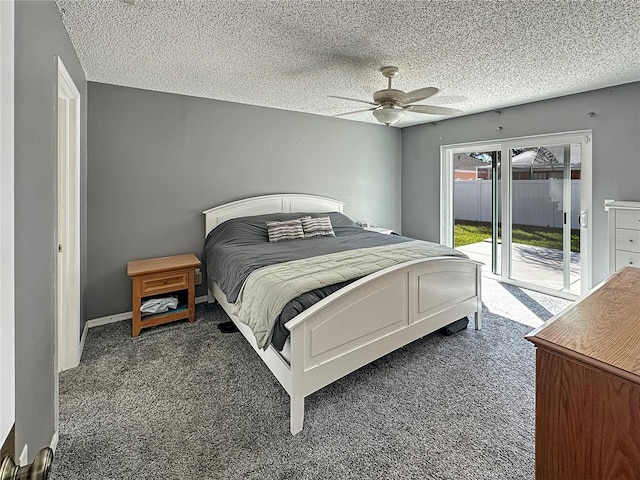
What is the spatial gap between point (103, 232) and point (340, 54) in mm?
2845

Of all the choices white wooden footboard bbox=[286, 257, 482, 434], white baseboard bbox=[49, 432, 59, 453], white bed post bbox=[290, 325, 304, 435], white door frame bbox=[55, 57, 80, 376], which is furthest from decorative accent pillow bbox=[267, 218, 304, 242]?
white baseboard bbox=[49, 432, 59, 453]

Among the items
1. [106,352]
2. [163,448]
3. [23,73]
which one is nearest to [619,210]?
[163,448]

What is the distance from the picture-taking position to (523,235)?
14.6 ft

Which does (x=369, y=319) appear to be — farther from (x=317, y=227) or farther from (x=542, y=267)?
(x=542, y=267)

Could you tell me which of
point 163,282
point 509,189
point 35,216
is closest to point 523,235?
point 509,189

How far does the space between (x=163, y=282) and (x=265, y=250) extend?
1.04 m

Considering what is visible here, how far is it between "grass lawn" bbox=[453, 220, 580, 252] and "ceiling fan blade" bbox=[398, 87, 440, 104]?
2816 millimetres

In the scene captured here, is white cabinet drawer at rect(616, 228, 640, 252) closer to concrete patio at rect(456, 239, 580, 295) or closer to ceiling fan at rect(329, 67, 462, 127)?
concrete patio at rect(456, 239, 580, 295)

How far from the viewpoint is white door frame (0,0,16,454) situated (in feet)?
1.80

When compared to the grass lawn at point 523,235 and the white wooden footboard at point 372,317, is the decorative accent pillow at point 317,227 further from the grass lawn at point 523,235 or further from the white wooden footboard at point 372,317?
the grass lawn at point 523,235

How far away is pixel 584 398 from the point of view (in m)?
0.88

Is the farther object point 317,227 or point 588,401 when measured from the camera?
point 317,227

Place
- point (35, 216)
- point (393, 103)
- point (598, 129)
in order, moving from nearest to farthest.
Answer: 1. point (35, 216)
2. point (393, 103)
3. point (598, 129)

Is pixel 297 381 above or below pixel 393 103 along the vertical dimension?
below
